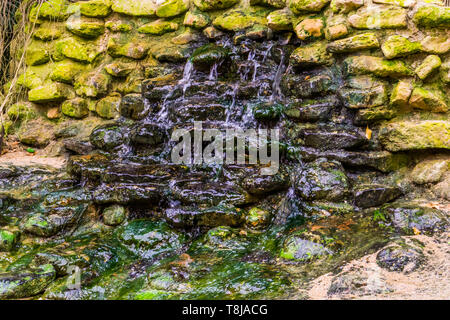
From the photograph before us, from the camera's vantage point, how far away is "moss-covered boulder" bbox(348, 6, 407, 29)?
357 cm

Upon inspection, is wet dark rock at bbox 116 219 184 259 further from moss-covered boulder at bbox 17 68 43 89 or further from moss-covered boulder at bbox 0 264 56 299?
moss-covered boulder at bbox 17 68 43 89

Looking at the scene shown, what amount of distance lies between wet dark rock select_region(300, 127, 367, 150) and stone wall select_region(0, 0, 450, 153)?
0.21 meters

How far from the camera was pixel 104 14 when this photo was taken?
510cm

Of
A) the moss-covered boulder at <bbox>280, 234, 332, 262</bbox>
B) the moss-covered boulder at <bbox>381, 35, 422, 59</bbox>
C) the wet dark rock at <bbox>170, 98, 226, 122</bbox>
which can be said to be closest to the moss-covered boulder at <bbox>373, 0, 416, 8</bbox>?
the moss-covered boulder at <bbox>381, 35, 422, 59</bbox>

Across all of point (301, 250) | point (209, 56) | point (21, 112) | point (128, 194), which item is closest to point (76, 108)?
point (21, 112)

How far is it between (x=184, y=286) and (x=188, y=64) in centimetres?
287

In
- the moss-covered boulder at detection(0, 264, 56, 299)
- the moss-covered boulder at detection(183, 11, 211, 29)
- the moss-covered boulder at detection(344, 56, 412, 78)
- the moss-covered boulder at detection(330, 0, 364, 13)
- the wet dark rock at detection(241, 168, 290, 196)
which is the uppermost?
the moss-covered boulder at detection(183, 11, 211, 29)

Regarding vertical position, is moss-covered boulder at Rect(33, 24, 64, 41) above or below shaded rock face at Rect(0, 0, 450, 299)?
above

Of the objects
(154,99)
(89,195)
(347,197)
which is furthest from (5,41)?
(347,197)

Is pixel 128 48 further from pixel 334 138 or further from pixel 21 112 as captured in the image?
pixel 334 138

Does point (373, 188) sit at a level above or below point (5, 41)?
below

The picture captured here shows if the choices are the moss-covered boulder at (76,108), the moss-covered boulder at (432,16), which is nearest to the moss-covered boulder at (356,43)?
the moss-covered boulder at (432,16)

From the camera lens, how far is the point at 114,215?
140 inches

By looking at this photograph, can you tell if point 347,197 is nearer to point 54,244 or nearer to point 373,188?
point 373,188
